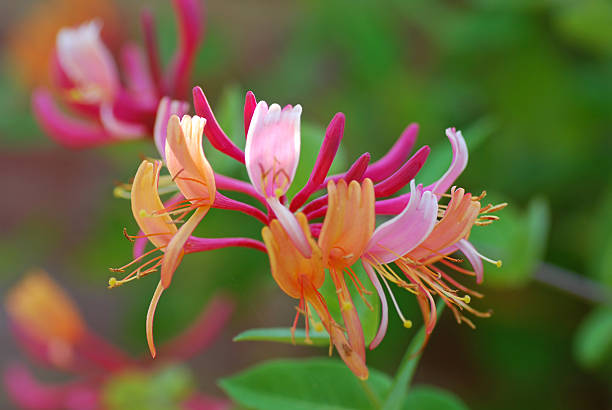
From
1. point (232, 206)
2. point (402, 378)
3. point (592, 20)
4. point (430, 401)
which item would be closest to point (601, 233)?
point (592, 20)

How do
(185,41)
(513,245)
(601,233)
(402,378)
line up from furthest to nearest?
(601,233)
(513,245)
(185,41)
(402,378)

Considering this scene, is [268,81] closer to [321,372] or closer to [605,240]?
[605,240]

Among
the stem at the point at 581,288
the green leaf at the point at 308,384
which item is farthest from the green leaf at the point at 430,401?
the stem at the point at 581,288

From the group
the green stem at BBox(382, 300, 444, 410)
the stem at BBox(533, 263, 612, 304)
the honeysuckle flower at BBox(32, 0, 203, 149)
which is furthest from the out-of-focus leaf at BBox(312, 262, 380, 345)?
the stem at BBox(533, 263, 612, 304)

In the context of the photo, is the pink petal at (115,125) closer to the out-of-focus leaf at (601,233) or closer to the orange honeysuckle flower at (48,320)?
the orange honeysuckle flower at (48,320)

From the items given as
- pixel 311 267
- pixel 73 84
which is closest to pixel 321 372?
pixel 311 267

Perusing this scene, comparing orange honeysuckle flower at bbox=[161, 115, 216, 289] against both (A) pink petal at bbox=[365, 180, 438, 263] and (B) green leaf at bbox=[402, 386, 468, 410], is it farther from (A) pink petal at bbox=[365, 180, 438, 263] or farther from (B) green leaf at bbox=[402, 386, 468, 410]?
(B) green leaf at bbox=[402, 386, 468, 410]

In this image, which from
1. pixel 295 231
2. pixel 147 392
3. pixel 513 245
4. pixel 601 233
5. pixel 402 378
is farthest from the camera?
pixel 601 233

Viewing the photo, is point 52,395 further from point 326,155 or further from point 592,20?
point 592,20
